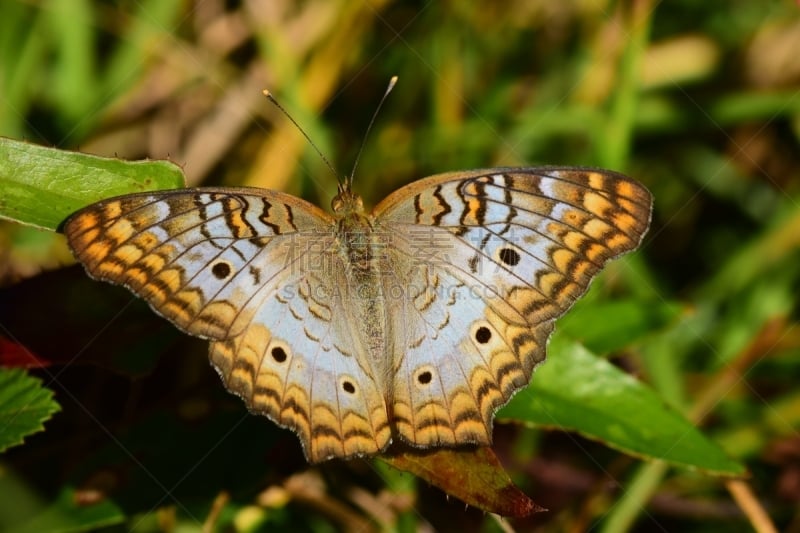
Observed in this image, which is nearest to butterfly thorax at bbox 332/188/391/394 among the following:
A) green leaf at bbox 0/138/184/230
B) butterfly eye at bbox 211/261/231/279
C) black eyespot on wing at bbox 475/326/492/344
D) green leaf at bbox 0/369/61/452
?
black eyespot on wing at bbox 475/326/492/344

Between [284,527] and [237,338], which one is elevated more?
[237,338]

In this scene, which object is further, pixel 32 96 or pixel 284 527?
pixel 32 96

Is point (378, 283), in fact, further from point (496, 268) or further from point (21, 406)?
point (21, 406)

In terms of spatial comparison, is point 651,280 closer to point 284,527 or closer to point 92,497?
point 284,527

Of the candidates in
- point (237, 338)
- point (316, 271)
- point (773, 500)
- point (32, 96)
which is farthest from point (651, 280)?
point (32, 96)

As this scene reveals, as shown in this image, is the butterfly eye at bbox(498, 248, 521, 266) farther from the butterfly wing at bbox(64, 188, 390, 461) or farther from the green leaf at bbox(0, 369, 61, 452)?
the green leaf at bbox(0, 369, 61, 452)

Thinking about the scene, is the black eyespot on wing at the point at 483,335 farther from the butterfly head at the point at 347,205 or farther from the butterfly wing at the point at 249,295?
the butterfly head at the point at 347,205

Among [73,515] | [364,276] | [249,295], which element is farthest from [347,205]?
[73,515]

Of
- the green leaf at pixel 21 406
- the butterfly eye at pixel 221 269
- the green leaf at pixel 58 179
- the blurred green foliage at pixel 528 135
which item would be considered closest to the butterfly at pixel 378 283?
the butterfly eye at pixel 221 269
